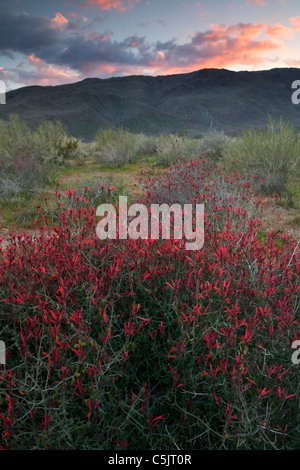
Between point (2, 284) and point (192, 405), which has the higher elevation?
point (2, 284)

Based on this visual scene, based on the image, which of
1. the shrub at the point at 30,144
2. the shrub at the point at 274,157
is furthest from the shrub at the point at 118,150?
the shrub at the point at 274,157

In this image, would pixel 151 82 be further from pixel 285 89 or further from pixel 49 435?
pixel 49 435

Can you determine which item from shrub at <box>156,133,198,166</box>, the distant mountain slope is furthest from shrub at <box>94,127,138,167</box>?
the distant mountain slope

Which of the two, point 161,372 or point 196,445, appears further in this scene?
point 161,372

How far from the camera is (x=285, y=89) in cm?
11812

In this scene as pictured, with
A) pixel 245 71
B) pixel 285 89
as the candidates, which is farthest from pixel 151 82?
pixel 285 89

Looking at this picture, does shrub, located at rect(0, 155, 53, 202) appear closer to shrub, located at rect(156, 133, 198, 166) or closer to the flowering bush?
shrub, located at rect(156, 133, 198, 166)

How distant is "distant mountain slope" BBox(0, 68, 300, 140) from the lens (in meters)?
75.2

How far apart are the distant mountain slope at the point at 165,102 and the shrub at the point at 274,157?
52.1 m

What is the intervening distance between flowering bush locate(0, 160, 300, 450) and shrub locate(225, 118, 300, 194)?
6617 millimetres

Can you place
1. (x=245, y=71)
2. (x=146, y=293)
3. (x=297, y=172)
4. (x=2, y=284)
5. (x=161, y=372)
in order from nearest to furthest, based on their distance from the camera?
(x=161, y=372) → (x=146, y=293) → (x=2, y=284) → (x=297, y=172) → (x=245, y=71)

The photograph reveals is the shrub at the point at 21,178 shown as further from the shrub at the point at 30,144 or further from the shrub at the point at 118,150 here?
the shrub at the point at 118,150

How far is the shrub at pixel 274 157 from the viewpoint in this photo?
8828 mm
